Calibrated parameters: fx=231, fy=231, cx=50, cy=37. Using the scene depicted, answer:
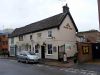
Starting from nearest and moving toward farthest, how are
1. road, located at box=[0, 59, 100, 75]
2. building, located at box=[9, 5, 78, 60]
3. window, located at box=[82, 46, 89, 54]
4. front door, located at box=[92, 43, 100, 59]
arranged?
road, located at box=[0, 59, 100, 75] < window, located at box=[82, 46, 89, 54] < front door, located at box=[92, 43, 100, 59] < building, located at box=[9, 5, 78, 60]

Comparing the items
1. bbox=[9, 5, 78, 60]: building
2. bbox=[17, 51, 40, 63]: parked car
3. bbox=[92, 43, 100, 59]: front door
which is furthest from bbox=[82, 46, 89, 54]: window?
bbox=[17, 51, 40, 63]: parked car

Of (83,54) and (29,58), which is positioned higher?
(83,54)

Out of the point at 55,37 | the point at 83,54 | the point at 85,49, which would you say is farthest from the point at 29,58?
the point at 85,49

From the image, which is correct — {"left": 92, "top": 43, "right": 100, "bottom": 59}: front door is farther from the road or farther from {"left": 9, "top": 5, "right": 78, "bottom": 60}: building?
the road

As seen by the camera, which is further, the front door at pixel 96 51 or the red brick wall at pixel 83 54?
the front door at pixel 96 51

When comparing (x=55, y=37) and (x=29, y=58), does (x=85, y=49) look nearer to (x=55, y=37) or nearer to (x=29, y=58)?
(x=55, y=37)

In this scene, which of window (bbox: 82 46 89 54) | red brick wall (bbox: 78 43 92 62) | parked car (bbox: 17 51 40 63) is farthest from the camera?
parked car (bbox: 17 51 40 63)

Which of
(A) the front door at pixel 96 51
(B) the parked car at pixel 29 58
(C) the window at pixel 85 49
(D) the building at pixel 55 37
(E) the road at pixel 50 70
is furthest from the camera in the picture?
(D) the building at pixel 55 37

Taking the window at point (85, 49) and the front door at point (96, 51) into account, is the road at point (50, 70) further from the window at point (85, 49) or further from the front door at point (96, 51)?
the front door at point (96, 51)

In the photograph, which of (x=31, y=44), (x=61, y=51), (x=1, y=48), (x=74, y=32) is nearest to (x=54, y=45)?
(x=61, y=51)

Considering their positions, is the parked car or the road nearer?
the road

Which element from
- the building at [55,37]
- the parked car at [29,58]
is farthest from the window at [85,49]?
the parked car at [29,58]

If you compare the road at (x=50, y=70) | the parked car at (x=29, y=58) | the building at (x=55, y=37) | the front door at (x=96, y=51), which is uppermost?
the building at (x=55, y=37)

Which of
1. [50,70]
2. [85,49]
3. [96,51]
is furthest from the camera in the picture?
[96,51]
